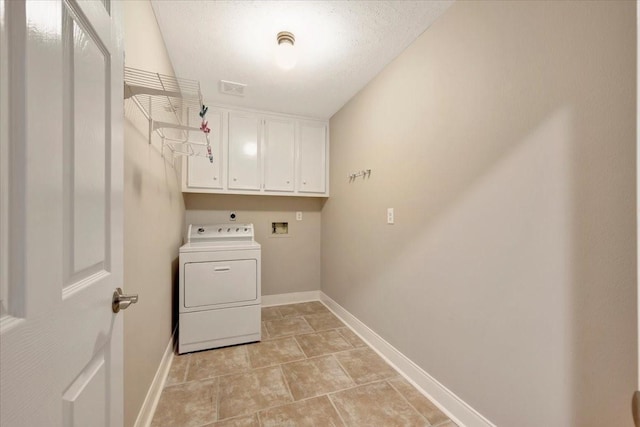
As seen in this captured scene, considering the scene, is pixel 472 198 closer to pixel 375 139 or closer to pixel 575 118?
pixel 575 118

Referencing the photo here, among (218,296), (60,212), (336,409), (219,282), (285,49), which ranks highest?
(285,49)

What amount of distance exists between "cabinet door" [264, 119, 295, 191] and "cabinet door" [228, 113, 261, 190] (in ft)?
0.35

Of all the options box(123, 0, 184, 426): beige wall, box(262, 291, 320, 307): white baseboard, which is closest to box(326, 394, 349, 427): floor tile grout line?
box(123, 0, 184, 426): beige wall

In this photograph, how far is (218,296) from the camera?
2.18 meters

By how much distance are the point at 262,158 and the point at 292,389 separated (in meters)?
2.24

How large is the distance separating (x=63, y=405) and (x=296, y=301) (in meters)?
2.90

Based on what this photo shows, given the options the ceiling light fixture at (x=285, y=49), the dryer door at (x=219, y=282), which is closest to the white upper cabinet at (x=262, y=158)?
the dryer door at (x=219, y=282)

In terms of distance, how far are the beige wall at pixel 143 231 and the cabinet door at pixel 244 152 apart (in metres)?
0.93

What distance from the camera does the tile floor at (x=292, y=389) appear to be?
1.42m

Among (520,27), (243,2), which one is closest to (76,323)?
(243,2)

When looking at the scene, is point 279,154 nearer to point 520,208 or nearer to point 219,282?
point 219,282

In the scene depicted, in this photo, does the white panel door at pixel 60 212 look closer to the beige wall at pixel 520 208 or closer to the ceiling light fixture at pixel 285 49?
the ceiling light fixture at pixel 285 49

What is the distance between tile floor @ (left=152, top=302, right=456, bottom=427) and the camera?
4.67 ft

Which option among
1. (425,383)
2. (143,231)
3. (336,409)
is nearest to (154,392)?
(143,231)
